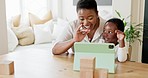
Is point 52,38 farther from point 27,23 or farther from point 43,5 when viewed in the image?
point 43,5

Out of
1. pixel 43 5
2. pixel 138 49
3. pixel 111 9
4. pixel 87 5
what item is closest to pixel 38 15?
pixel 43 5

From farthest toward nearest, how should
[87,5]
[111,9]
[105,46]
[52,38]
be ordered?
[52,38], [111,9], [87,5], [105,46]

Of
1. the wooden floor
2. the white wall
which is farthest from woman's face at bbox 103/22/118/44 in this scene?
the white wall

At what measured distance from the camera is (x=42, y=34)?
369cm

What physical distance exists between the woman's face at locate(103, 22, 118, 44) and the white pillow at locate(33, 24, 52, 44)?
79.1 inches

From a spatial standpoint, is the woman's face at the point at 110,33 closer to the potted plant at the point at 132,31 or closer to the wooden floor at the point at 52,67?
the wooden floor at the point at 52,67

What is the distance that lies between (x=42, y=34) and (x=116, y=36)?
2173 mm

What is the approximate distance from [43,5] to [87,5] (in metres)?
2.69

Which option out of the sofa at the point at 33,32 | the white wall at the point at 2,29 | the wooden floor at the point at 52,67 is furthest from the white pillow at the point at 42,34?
the wooden floor at the point at 52,67

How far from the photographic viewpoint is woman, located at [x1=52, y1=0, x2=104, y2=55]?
5.41 feet

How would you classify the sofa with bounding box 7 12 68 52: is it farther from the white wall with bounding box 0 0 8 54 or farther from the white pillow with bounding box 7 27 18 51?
the white wall with bounding box 0 0 8 54

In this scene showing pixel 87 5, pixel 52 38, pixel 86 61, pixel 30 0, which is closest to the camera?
pixel 86 61

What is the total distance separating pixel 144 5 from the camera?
3.22 m

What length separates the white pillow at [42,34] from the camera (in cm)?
365
